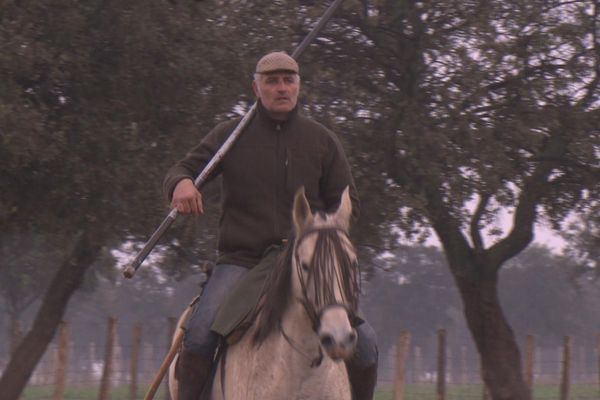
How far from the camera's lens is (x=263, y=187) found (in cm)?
658

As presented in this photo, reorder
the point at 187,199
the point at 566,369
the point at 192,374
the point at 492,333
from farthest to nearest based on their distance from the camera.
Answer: the point at 566,369
the point at 492,333
the point at 192,374
the point at 187,199

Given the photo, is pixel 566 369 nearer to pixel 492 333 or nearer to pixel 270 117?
pixel 492 333

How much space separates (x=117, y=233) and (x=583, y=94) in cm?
829

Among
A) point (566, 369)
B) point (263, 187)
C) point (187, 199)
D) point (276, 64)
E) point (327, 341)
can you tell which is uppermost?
point (276, 64)

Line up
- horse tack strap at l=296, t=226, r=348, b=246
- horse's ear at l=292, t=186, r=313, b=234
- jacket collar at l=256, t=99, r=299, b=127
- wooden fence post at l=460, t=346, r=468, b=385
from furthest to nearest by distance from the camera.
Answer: wooden fence post at l=460, t=346, r=468, b=385 < jacket collar at l=256, t=99, r=299, b=127 < horse's ear at l=292, t=186, r=313, b=234 < horse tack strap at l=296, t=226, r=348, b=246

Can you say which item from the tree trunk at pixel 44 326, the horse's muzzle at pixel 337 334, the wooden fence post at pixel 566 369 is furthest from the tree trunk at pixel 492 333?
the horse's muzzle at pixel 337 334

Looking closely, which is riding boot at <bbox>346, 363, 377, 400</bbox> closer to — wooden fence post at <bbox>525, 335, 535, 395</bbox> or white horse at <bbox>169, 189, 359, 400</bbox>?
white horse at <bbox>169, 189, 359, 400</bbox>

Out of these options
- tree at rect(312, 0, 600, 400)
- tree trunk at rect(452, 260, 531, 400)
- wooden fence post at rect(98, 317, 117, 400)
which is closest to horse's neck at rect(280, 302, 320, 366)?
tree at rect(312, 0, 600, 400)

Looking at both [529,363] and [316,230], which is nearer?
[316,230]

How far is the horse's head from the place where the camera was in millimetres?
5207

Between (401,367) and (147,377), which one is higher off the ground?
(401,367)

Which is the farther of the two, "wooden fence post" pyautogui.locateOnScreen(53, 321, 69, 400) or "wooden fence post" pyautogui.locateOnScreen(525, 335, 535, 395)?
"wooden fence post" pyautogui.locateOnScreen(525, 335, 535, 395)

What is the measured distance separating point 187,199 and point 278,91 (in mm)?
776

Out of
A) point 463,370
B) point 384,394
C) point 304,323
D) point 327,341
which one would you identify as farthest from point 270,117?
point 463,370
